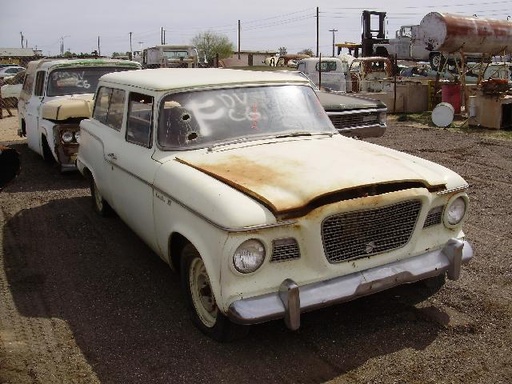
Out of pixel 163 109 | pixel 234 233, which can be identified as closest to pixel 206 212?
pixel 234 233

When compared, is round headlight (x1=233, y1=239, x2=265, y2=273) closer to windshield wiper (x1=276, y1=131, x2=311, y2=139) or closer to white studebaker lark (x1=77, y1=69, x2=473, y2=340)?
white studebaker lark (x1=77, y1=69, x2=473, y2=340)

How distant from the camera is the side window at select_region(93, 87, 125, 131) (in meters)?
5.10

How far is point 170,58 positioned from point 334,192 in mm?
22498

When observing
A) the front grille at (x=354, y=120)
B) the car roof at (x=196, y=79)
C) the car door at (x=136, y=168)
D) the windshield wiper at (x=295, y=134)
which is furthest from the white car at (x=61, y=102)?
the windshield wiper at (x=295, y=134)

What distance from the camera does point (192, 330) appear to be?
3719 mm

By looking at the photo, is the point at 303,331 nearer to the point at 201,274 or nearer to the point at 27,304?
the point at 201,274

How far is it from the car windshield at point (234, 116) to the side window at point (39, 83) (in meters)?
5.56

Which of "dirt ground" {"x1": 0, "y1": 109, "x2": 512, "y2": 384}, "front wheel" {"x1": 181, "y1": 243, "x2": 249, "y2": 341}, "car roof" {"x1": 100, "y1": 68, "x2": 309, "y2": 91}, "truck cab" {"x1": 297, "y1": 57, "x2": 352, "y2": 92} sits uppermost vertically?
"truck cab" {"x1": 297, "y1": 57, "x2": 352, "y2": 92}

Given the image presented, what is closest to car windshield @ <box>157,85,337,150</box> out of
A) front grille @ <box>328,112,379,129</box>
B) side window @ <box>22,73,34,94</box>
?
front grille @ <box>328,112,379,129</box>

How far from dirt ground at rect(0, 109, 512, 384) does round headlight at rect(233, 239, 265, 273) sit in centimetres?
64

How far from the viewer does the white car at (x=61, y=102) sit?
25.1 feet

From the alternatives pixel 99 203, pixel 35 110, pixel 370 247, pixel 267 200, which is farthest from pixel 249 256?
pixel 35 110

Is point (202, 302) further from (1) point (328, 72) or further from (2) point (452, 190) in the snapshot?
(1) point (328, 72)

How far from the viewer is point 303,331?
12.1 ft
